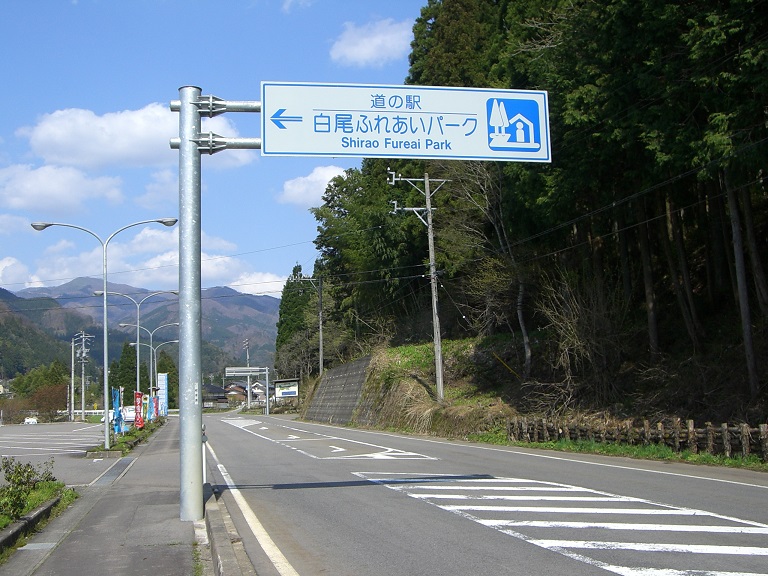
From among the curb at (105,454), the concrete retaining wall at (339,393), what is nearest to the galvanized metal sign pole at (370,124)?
the curb at (105,454)

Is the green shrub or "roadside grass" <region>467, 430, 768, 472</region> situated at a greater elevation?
the green shrub

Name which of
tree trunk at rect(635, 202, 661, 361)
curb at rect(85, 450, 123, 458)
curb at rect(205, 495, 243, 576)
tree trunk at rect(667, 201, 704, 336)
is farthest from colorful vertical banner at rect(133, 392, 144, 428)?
curb at rect(205, 495, 243, 576)

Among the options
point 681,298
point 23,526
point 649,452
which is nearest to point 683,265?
point 681,298

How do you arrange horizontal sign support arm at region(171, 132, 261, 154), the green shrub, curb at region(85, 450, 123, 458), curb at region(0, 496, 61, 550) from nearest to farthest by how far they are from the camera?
curb at region(0, 496, 61, 550) → the green shrub → horizontal sign support arm at region(171, 132, 261, 154) → curb at region(85, 450, 123, 458)

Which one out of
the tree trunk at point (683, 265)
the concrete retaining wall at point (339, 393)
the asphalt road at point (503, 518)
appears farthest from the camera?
the concrete retaining wall at point (339, 393)

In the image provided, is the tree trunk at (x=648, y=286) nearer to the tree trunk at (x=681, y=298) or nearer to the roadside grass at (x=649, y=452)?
the tree trunk at (x=681, y=298)

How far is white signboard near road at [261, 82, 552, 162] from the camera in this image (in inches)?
440

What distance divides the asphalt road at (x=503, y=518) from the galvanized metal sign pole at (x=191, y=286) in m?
0.89

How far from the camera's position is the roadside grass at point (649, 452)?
1653cm

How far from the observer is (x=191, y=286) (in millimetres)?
10344

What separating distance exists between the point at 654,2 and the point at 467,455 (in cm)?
1277

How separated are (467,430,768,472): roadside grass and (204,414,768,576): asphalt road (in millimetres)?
804

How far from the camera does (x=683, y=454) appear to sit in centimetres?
1848

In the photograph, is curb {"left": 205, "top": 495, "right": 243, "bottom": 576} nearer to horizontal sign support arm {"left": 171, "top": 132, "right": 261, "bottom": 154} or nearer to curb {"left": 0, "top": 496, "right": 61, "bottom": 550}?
curb {"left": 0, "top": 496, "right": 61, "bottom": 550}
